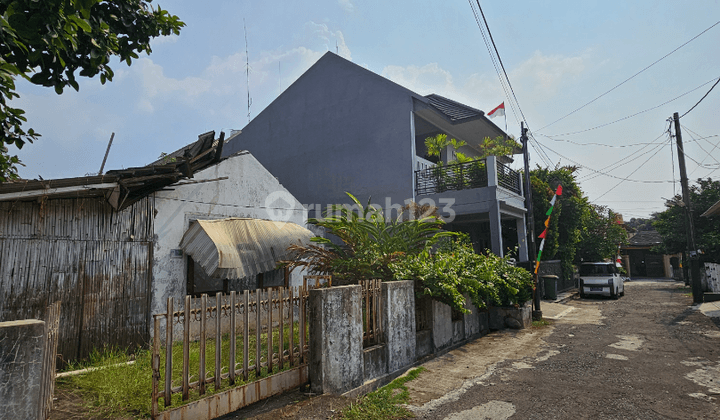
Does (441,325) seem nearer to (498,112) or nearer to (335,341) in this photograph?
(335,341)

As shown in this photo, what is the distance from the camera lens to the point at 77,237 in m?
6.52

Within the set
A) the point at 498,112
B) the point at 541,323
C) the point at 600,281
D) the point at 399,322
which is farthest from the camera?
the point at 600,281

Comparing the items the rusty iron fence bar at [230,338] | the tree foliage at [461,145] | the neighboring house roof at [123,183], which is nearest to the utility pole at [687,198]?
the tree foliage at [461,145]

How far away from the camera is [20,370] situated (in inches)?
106

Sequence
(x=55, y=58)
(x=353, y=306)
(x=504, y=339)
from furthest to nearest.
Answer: (x=504, y=339) → (x=353, y=306) → (x=55, y=58)

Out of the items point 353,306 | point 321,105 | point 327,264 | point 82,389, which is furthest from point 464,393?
point 321,105

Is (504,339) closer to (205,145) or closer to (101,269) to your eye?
(205,145)

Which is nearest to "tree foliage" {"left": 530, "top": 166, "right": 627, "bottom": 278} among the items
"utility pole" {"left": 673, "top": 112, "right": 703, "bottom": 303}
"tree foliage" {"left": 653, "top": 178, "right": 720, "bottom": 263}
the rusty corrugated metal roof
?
"tree foliage" {"left": 653, "top": 178, "right": 720, "bottom": 263}

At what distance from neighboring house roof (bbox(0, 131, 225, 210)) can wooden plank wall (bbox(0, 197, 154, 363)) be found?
301 millimetres

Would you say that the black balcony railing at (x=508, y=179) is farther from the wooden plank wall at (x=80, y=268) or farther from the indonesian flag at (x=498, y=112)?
the wooden plank wall at (x=80, y=268)

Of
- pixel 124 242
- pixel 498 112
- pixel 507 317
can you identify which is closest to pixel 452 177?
pixel 498 112

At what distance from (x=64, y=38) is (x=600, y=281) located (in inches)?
793

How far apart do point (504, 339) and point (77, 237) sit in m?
9.00

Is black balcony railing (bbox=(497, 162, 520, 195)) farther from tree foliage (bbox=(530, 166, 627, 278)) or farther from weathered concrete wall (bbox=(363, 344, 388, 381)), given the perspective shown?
weathered concrete wall (bbox=(363, 344, 388, 381))
